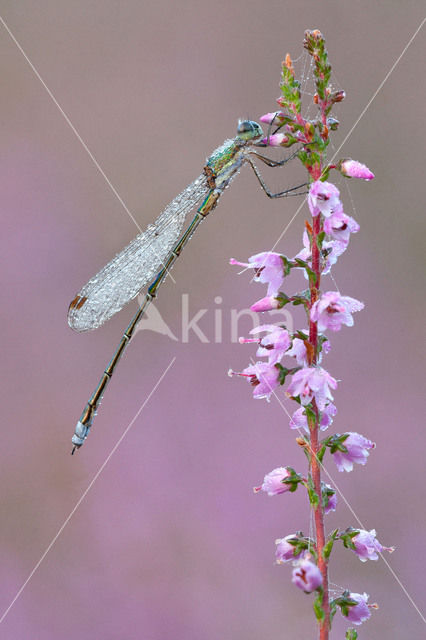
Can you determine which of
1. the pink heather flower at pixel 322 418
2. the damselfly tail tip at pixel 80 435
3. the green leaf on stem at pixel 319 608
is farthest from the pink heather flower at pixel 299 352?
the damselfly tail tip at pixel 80 435

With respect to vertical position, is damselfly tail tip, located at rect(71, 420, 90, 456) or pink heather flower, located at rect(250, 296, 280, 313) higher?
pink heather flower, located at rect(250, 296, 280, 313)

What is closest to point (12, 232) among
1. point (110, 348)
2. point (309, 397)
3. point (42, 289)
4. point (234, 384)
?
point (42, 289)

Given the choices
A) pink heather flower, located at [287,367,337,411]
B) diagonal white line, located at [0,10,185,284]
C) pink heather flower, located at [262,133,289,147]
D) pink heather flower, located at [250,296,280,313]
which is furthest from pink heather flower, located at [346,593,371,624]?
diagonal white line, located at [0,10,185,284]

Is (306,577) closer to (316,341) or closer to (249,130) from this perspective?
(316,341)

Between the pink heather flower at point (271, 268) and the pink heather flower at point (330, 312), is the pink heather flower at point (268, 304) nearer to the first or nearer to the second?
the pink heather flower at point (271, 268)

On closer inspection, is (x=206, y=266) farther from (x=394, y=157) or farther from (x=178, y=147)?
(x=394, y=157)

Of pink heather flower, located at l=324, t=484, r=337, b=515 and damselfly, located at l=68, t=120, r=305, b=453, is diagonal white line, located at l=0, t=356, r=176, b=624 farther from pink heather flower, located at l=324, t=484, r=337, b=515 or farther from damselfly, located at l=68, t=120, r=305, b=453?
pink heather flower, located at l=324, t=484, r=337, b=515
